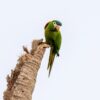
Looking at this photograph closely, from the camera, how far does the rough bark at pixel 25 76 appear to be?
6.30m

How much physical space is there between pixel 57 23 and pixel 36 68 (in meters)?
2.01

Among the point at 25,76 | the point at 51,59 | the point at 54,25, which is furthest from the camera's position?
the point at 54,25

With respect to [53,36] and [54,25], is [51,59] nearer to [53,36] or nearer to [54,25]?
[53,36]

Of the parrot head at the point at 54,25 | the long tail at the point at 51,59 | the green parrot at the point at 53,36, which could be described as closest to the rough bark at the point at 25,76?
the long tail at the point at 51,59

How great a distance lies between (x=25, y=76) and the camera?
6.58 meters

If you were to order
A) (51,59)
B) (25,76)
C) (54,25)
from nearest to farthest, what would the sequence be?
1. (25,76)
2. (51,59)
3. (54,25)

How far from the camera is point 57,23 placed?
8.62 meters

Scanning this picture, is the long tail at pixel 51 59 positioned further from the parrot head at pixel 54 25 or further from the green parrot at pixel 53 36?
the parrot head at pixel 54 25

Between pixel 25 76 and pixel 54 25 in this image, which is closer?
pixel 25 76

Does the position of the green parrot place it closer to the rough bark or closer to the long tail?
the long tail

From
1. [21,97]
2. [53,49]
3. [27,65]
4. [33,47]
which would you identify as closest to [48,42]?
[53,49]

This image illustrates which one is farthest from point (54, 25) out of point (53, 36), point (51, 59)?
point (51, 59)

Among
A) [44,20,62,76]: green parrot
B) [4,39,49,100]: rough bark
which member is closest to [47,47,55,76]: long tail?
[44,20,62,76]: green parrot

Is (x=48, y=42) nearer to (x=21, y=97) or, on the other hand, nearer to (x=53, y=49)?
(x=53, y=49)
